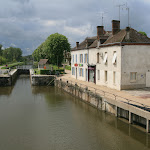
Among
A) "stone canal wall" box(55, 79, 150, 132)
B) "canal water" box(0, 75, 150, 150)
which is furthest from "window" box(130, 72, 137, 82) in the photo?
"canal water" box(0, 75, 150, 150)

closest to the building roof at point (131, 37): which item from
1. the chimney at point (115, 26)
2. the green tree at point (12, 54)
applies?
the chimney at point (115, 26)

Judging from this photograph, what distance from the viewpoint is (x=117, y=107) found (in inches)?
720

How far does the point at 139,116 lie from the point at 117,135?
233 centimetres

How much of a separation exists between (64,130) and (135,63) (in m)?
12.4

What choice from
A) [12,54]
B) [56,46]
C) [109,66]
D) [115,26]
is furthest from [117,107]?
[12,54]

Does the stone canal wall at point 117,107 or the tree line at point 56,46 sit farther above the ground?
the tree line at point 56,46

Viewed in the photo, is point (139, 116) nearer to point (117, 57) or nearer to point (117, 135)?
point (117, 135)

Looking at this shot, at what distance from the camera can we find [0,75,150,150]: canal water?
13734mm

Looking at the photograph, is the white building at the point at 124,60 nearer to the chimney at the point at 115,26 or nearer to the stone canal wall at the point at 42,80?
the chimney at the point at 115,26

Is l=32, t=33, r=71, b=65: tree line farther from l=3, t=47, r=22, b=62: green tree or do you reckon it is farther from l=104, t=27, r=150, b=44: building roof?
l=3, t=47, r=22, b=62: green tree

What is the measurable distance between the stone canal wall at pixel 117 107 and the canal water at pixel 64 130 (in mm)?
578

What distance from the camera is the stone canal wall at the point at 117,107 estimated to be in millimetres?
15159

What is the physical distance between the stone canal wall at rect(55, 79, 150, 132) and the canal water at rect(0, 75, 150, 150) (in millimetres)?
578

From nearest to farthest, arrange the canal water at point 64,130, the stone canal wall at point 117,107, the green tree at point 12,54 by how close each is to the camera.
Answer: the canal water at point 64,130 → the stone canal wall at point 117,107 → the green tree at point 12,54
